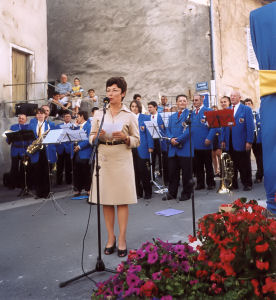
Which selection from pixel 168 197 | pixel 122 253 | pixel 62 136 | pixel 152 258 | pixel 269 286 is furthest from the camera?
pixel 168 197

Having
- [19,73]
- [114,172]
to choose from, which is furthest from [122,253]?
[19,73]

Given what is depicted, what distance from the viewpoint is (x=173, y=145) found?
24.5 ft

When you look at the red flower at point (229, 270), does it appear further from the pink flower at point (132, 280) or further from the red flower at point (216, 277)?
the pink flower at point (132, 280)

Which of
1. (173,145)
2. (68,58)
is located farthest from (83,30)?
(173,145)

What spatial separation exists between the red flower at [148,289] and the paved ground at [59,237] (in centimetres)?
111

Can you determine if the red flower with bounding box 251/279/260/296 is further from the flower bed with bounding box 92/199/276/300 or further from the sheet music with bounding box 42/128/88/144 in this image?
the sheet music with bounding box 42/128/88/144

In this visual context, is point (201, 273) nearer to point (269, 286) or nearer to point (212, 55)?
point (269, 286)

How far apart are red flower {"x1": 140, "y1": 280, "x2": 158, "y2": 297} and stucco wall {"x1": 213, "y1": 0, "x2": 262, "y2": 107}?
1358 centimetres

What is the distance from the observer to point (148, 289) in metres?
2.15

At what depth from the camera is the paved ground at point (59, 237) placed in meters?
3.38

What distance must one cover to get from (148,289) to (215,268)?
41 centimetres

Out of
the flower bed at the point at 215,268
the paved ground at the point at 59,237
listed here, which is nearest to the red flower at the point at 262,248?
the flower bed at the point at 215,268

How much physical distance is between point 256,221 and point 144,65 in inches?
584

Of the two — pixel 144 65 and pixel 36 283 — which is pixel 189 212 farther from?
pixel 144 65
